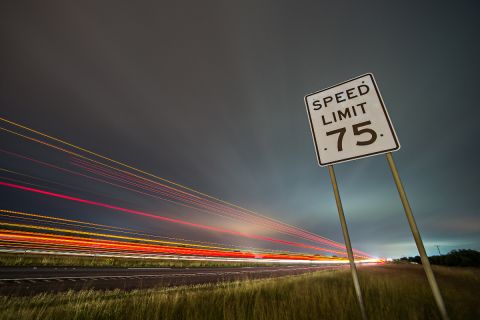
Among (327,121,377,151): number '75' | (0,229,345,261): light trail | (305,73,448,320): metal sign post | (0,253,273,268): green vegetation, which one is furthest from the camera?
(0,229,345,261): light trail

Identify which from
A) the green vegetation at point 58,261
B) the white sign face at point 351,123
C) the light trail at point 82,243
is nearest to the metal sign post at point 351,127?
the white sign face at point 351,123

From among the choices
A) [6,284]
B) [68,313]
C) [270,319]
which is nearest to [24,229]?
[6,284]

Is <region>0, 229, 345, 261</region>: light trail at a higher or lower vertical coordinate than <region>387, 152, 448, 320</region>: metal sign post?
higher

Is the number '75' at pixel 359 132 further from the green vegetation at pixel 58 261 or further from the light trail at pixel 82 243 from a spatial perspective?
the light trail at pixel 82 243

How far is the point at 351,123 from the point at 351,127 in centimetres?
7

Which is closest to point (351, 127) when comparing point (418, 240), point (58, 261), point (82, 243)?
point (418, 240)

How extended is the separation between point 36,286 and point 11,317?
7751 millimetres

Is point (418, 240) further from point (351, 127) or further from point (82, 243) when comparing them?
point (82, 243)

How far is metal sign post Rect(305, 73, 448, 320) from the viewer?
2999 millimetres

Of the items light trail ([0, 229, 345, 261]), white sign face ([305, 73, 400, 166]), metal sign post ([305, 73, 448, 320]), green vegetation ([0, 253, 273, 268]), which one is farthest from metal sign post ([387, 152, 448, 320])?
light trail ([0, 229, 345, 261])

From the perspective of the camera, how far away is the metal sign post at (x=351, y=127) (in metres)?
3.00

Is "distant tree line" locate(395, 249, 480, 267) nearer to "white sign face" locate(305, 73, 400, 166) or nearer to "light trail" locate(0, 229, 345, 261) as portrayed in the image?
"white sign face" locate(305, 73, 400, 166)

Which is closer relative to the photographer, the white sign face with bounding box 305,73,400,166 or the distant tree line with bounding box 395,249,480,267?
the white sign face with bounding box 305,73,400,166

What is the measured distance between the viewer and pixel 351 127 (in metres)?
3.34
